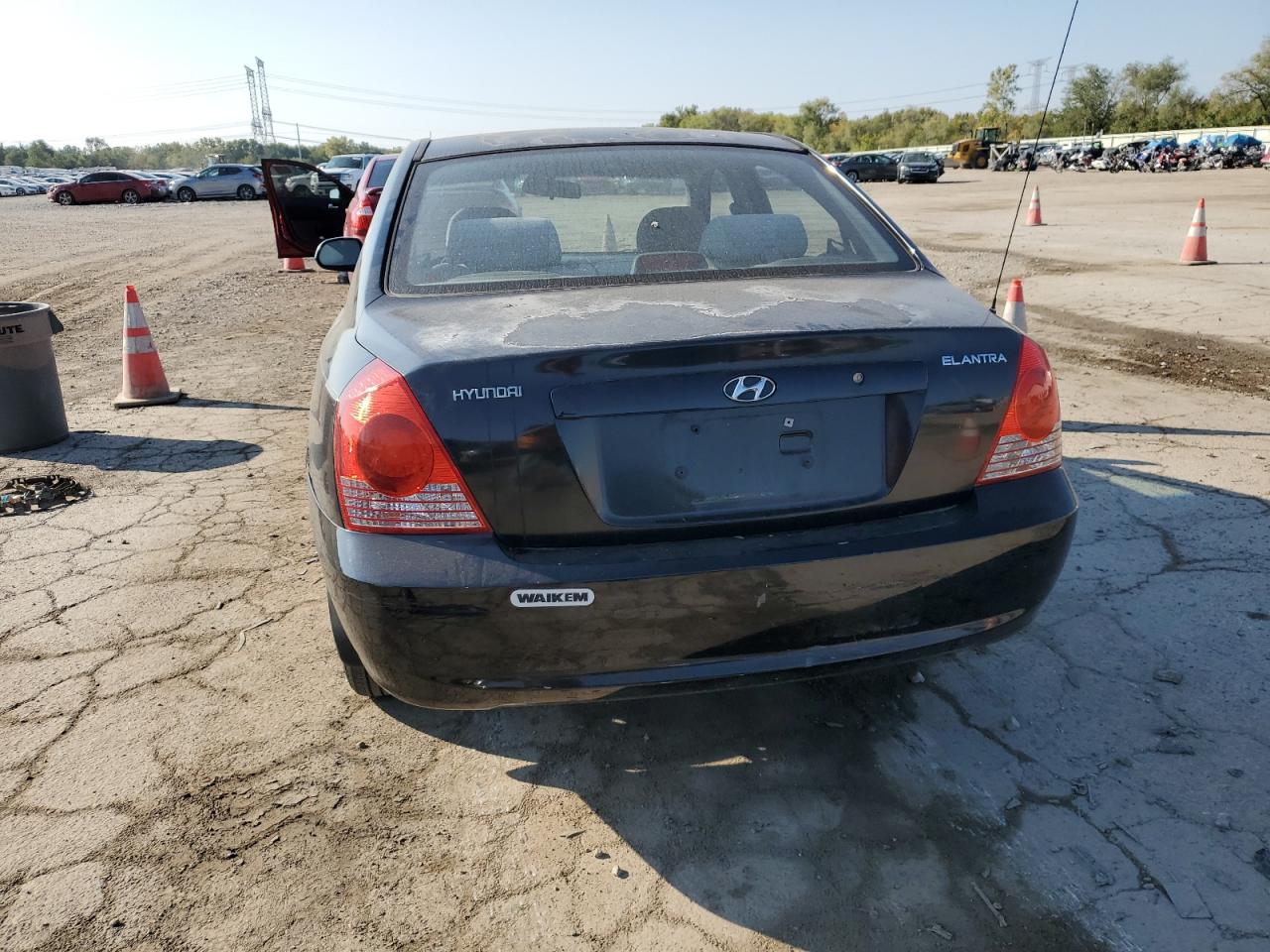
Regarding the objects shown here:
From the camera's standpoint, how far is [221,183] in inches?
1727

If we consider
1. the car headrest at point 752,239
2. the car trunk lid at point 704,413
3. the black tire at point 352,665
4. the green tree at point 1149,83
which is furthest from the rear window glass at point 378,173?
the green tree at point 1149,83

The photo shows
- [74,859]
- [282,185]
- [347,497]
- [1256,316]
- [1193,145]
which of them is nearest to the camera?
[347,497]

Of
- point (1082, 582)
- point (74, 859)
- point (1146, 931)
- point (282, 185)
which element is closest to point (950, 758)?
point (1146, 931)

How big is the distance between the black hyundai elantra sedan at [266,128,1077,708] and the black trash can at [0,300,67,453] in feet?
13.3

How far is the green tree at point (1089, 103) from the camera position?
65.2m

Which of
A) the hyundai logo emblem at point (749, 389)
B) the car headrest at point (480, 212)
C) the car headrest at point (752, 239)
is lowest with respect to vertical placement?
the hyundai logo emblem at point (749, 389)

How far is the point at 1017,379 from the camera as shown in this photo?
225 cm

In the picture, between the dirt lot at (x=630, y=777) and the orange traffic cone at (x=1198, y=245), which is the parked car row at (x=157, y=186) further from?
the dirt lot at (x=630, y=777)

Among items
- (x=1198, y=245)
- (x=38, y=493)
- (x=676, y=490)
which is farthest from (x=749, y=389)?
(x=1198, y=245)

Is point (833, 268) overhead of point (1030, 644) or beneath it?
overhead

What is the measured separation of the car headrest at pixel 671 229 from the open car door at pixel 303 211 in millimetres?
8976

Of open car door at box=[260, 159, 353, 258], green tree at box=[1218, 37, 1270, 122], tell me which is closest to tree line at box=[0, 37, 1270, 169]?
Answer: green tree at box=[1218, 37, 1270, 122]

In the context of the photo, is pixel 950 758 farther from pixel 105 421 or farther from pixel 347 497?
pixel 105 421

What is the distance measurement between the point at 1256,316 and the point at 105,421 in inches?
358
